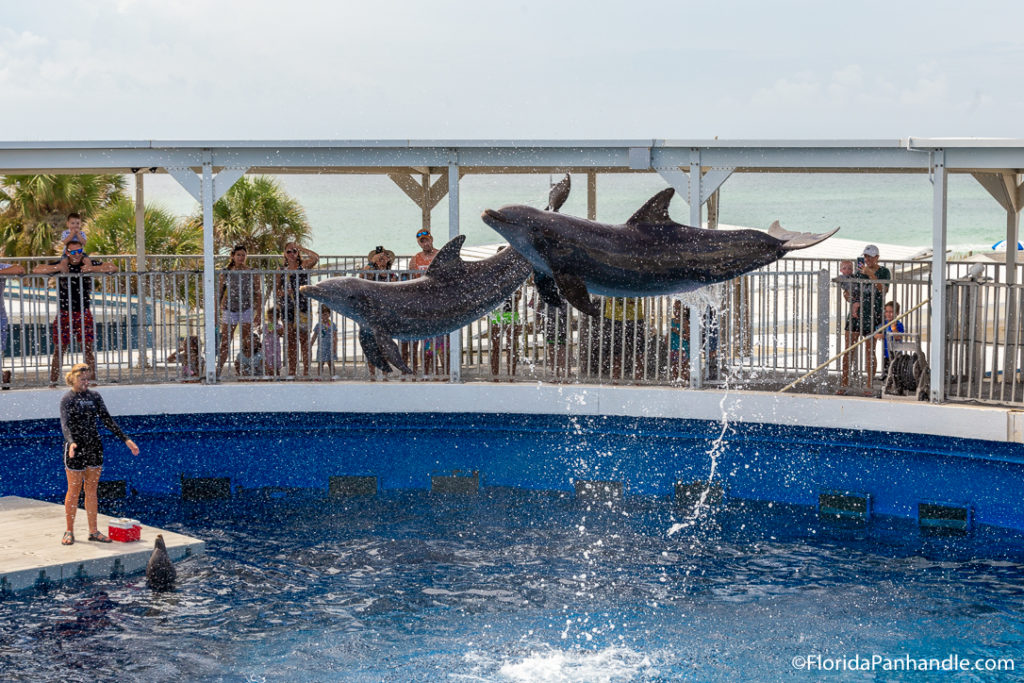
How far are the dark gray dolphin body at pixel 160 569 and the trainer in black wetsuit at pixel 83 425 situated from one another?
133cm

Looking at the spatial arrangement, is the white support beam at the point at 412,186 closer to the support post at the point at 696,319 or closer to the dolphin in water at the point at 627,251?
the support post at the point at 696,319

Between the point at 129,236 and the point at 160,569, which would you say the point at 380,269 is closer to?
the point at 160,569

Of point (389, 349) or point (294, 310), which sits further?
point (294, 310)

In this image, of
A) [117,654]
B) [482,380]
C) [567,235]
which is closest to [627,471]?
[482,380]

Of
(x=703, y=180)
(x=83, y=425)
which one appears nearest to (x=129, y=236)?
(x=83, y=425)

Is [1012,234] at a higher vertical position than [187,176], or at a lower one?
lower

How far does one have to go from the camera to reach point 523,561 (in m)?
15.8

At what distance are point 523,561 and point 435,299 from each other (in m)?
7.47

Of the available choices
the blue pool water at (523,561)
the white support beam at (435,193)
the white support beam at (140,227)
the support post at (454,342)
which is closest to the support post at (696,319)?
the blue pool water at (523,561)

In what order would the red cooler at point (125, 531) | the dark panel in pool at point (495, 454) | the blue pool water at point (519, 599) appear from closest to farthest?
the blue pool water at point (519, 599) → the red cooler at point (125, 531) → the dark panel in pool at point (495, 454)

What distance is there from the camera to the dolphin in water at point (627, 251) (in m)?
8.52

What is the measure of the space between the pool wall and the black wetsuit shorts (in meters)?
2.29

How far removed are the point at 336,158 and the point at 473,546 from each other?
17.7 ft

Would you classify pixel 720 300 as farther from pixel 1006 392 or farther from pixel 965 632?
pixel 965 632
